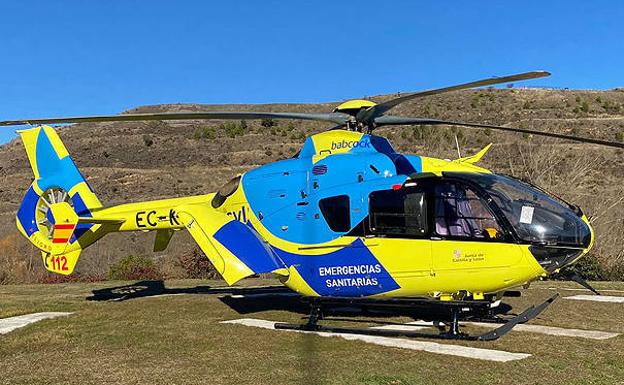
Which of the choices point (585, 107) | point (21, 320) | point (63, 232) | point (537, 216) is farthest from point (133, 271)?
point (585, 107)

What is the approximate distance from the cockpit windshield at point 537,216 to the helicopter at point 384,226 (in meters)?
0.02

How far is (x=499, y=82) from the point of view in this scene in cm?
763

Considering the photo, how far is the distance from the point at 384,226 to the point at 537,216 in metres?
2.48

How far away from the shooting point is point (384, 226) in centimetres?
1002

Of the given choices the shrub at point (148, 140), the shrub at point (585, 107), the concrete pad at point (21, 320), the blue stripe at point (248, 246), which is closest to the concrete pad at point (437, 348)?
the blue stripe at point (248, 246)

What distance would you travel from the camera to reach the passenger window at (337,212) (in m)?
10.4

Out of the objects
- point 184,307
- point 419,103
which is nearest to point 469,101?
point 419,103

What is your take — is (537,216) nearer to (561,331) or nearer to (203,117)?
(561,331)

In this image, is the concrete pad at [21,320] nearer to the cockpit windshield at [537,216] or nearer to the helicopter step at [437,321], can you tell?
the helicopter step at [437,321]

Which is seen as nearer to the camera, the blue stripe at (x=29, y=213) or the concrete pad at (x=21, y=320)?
the concrete pad at (x=21, y=320)

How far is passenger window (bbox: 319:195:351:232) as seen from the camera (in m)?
10.4

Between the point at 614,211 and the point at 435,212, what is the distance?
22124 mm

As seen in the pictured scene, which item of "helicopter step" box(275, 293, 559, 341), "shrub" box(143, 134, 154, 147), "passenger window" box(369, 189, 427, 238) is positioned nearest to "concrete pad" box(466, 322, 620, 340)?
"helicopter step" box(275, 293, 559, 341)

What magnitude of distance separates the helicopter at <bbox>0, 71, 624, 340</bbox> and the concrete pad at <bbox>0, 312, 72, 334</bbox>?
4002mm
